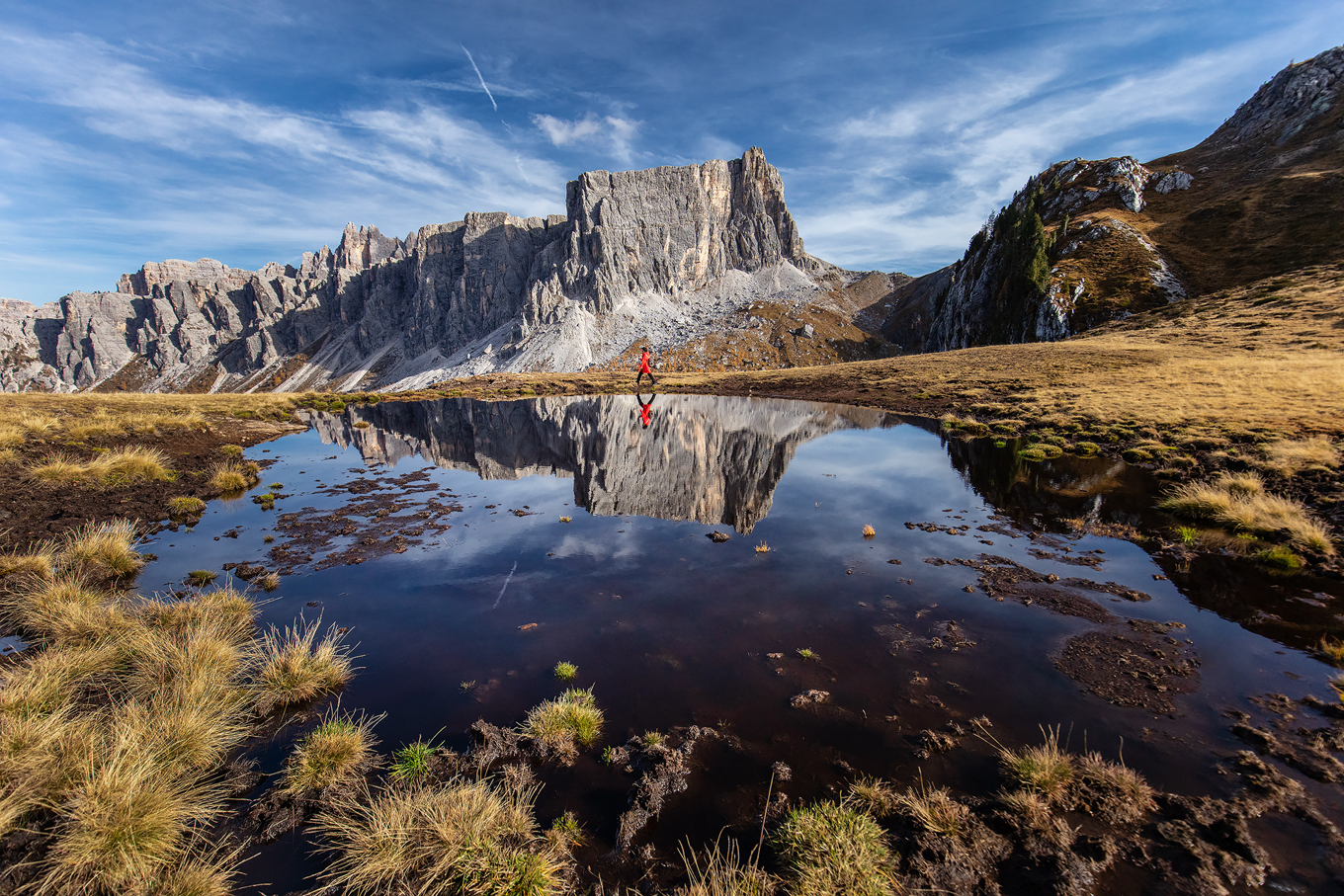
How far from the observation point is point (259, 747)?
7.55m

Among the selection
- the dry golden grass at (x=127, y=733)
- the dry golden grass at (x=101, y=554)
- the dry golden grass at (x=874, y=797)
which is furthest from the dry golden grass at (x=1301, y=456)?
the dry golden grass at (x=101, y=554)

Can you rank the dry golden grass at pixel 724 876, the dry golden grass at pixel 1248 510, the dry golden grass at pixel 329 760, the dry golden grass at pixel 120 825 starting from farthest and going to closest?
the dry golden grass at pixel 1248 510 → the dry golden grass at pixel 329 760 → the dry golden grass at pixel 724 876 → the dry golden grass at pixel 120 825

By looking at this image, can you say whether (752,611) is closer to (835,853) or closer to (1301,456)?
(835,853)

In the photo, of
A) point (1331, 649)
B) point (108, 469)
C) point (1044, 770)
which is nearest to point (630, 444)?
point (108, 469)

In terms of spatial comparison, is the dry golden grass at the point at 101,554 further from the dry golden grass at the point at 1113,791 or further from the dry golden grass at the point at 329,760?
the dry golden grass at the point at 1113,791

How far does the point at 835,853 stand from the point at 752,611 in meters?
6.43

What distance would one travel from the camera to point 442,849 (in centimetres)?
530

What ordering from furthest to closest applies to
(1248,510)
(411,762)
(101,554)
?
1. (1248,510)
2. (101,554)
3. (411,762)

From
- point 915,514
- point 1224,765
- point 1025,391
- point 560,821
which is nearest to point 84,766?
point 560,821

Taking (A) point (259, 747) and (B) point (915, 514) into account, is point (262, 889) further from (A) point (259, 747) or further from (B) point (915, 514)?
(B) point (915, 514)

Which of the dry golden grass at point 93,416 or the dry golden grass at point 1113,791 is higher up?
the dry golden grass at point 93,416

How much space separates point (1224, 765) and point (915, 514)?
12.4 meters

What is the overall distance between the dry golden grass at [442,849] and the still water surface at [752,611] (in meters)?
0.74

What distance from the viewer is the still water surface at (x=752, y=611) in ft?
24.4
